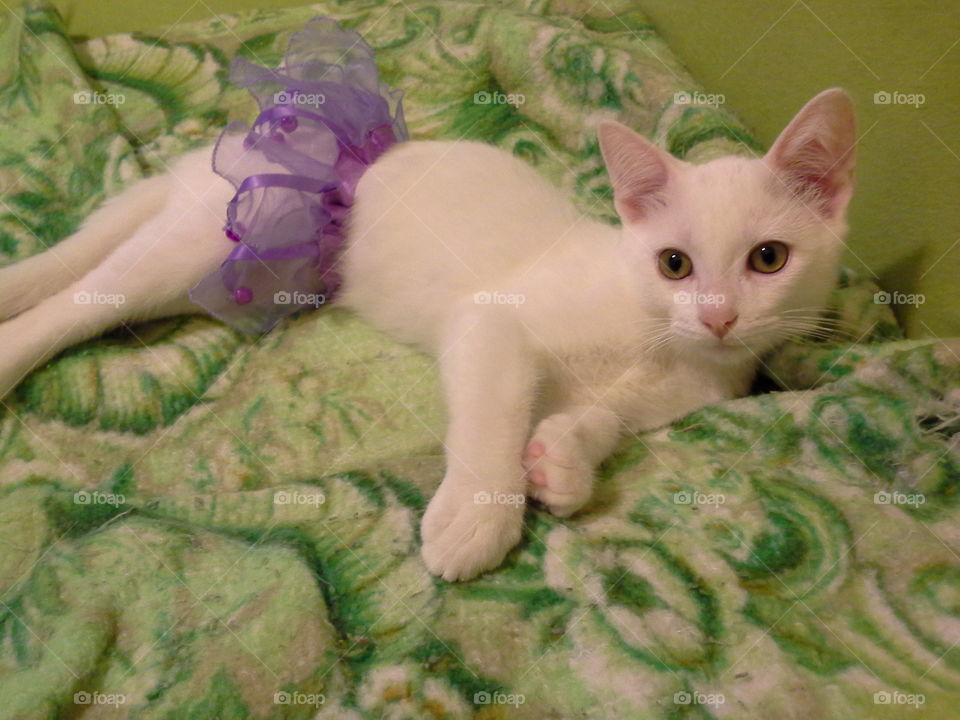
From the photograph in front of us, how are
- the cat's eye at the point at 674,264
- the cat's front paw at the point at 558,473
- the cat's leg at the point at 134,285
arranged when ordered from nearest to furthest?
the cat's front paw at the point at 558,473, the cat's eye at the point at 674,264, the cat's leg at the point at 134,285

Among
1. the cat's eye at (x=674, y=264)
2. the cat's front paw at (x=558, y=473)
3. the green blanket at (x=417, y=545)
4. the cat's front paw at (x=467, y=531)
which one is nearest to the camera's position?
the green blanket at (x=417, y=545)

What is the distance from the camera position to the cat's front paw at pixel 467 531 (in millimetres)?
951

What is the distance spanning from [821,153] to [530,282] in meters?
0.58

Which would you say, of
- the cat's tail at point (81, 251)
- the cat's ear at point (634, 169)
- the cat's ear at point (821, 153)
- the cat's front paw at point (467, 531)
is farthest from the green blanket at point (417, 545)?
the cat's ear at point (634, 169)

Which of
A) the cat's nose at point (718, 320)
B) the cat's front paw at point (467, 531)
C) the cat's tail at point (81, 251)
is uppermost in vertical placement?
the cat's nose at point (718, 320)

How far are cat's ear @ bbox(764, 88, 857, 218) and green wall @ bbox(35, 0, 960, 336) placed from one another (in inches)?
8.6

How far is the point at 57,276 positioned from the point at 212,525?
0.81 metres

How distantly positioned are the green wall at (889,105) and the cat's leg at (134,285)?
55.0 inches

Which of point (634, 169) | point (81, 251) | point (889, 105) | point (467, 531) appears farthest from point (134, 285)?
point (889, 105)

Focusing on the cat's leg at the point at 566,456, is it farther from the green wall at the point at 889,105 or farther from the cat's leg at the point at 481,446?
the green wall at the point at 889,105

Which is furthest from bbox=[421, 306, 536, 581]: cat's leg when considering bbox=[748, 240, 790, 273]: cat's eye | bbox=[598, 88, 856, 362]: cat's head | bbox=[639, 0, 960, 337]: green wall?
bbox=[639, 0, 960, 337]: green wall

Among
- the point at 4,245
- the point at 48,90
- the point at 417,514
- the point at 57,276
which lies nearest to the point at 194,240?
the point at 57,276

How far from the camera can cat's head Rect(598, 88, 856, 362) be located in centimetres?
111

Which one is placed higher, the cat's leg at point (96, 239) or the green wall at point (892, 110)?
the green wall at point (892, 110)
